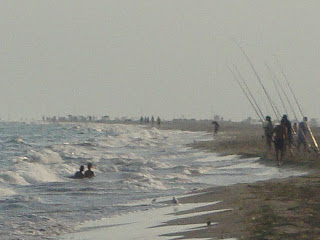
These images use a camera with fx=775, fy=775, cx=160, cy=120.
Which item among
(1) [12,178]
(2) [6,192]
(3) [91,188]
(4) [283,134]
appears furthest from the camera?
(1) [12,178]

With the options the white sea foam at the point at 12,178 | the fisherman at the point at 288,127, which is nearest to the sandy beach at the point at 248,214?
the fisherman at the point at 288,127

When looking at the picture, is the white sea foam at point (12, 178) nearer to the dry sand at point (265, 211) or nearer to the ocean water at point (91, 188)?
the ocean water at point (91, 188)

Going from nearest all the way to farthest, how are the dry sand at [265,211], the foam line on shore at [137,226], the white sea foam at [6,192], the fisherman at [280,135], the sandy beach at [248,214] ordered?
the dry sand at [265,211] < the sandy beach at [248,214] < the foam line on shore at [137,226] < the white sea foam at [6,192] < the fisherman at [280,135]

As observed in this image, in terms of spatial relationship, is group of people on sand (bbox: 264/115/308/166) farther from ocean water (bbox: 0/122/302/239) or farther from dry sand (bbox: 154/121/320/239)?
dry sand (bbox: 154/121/320/239)

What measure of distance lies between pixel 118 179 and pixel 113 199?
20.1 feet

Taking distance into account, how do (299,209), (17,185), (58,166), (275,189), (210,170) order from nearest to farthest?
(299,209)
(275,189)
(17,185)
(210,170)
(58,166)

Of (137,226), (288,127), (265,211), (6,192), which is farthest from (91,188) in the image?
(265,211)

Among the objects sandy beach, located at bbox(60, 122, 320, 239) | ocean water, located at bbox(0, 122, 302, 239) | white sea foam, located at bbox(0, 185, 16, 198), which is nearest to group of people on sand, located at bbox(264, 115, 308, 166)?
ocean water, located at bbox(0, 122, 302, 239)

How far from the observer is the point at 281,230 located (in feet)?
32.2

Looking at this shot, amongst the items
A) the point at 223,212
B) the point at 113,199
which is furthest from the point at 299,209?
the point at 113,199

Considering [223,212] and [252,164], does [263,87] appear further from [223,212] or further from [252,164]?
[223,212]

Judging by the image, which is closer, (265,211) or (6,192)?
(265,211)

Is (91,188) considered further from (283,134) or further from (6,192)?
(283,134)

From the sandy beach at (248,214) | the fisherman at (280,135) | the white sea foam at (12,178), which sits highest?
the fisherman at (280,135)
